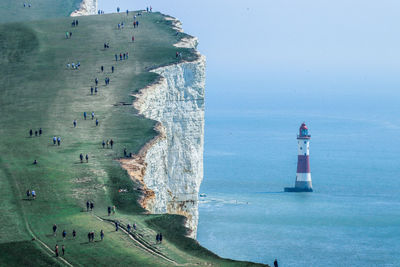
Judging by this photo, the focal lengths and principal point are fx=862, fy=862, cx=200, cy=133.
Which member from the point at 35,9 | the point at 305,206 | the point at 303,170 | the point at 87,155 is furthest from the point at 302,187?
the point at 87,155

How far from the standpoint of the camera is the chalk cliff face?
133 meters

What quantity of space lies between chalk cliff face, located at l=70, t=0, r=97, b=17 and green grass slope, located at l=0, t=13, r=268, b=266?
19.9 meters

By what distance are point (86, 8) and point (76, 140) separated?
7715 cm

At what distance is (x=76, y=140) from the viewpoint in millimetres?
66125

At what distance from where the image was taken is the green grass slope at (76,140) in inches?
1737

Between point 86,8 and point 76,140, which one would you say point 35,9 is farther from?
point 76,140

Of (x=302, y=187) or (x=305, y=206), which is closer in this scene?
(x=305, y=206)

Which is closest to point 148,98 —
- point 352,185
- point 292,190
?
point 292,190

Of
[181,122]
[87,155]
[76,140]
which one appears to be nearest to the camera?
[87,155]

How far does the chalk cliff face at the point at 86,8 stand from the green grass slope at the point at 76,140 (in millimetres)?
19874

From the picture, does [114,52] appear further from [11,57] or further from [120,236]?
[120,236]

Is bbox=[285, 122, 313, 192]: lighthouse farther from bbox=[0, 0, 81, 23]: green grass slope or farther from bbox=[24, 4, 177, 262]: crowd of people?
bbox=[0, 0, 81, 23]: green grass slope

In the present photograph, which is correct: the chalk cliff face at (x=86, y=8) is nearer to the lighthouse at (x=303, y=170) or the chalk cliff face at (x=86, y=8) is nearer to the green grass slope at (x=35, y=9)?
the green grass slope at (x=35, y=9)

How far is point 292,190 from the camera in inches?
4970
